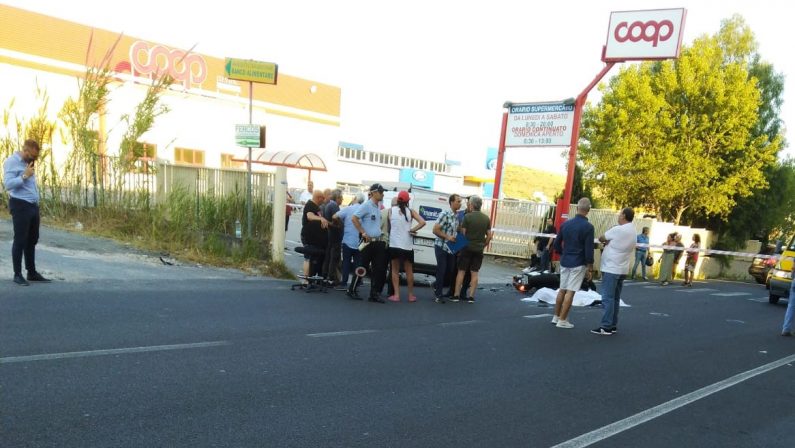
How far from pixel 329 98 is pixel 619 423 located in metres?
51.5

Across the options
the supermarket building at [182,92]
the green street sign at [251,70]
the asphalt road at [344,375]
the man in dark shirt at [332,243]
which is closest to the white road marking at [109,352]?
the asphalt road at [344,375]

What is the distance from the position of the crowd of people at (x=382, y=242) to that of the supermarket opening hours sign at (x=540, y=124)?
992 cm

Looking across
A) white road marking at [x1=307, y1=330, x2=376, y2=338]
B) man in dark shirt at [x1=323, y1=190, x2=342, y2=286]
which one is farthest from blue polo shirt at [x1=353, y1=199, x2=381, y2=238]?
white road marking at [x1=307, y1=330, x2=376, y2=338]

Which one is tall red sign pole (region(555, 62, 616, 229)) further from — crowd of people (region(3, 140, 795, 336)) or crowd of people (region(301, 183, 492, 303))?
crowd of people (region(301, 183, 492, 303))

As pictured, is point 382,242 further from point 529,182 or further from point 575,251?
point 529,182

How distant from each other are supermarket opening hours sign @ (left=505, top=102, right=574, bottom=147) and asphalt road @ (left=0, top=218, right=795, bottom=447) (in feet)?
37.7

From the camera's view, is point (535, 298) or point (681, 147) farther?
point (681, 147)

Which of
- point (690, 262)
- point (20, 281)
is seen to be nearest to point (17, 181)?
point (20, 281)

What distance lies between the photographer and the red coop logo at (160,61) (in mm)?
39594

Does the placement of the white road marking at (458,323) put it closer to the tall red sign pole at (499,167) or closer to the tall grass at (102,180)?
the tall grass at (102,180)

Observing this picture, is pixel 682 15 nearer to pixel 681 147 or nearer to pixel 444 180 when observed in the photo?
pixel 681 147

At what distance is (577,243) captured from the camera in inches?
359

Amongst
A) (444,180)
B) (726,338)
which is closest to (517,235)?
(726,338)

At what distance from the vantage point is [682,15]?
18.2m
